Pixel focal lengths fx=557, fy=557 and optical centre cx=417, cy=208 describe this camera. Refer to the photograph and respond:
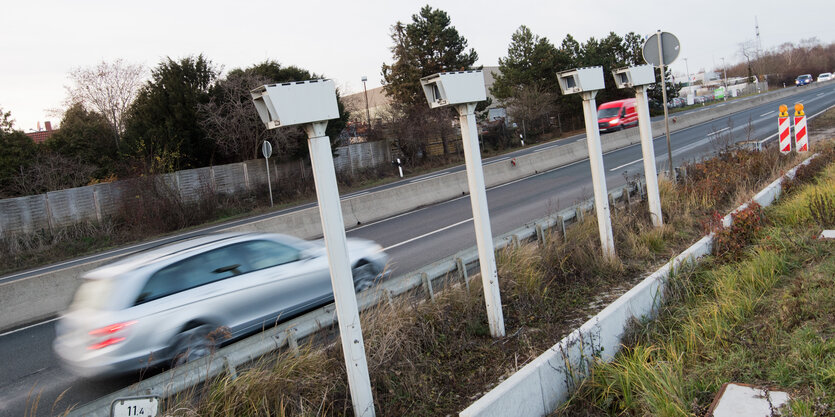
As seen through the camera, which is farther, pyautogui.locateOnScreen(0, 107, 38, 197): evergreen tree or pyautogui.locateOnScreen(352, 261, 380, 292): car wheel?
pyautogui.locateOnScreen(0, 107, 38, 197): evergreen tree

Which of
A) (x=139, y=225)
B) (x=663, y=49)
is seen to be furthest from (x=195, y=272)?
(x=139, y=225)

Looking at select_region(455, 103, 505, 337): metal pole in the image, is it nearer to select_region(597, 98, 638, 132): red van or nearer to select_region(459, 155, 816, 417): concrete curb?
select_region(459, 155, 816, 417): concrete curb

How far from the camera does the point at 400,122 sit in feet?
114

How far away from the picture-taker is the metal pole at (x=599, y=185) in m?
7.35

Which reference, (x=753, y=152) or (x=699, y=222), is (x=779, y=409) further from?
(x=753, y=152)

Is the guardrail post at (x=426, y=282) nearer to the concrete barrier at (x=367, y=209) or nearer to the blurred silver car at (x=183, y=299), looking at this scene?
the blurred silver car at (x=183, y=299)

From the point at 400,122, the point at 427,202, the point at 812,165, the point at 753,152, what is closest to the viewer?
the point at 812,165

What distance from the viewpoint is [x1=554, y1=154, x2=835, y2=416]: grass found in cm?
381

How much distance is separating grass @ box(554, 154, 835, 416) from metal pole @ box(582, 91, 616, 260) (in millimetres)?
1191

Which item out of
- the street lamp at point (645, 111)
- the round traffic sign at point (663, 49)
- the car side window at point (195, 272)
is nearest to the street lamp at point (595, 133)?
the street lamp at point (645, 111)

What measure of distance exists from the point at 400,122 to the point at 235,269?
28.9 metres

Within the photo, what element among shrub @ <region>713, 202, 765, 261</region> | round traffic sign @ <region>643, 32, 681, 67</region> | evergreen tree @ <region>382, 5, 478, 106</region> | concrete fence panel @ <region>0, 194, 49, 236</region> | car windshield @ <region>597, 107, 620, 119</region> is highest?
evergreen tree @ <region>382, 5, 478, 106</region>

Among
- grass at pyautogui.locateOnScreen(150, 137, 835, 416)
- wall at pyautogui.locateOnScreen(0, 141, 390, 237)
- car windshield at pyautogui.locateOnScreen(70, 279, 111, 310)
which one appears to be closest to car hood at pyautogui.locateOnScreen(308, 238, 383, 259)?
grass at pyautogui.locateOnScreen(150, 137, 835, 416)

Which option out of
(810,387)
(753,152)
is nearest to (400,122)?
(753,152)
